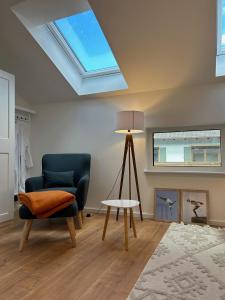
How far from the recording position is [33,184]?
3.08 metres

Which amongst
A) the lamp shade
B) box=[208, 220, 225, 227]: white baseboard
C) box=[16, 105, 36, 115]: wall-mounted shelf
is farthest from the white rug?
box=[16, 105, 36, 115]: wall-mounted shelf

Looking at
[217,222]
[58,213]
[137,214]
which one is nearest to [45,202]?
[58,213]

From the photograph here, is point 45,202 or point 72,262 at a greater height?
point 45,202

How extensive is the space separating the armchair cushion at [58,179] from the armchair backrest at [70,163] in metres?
0.12

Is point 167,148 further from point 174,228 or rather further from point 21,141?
point 21,141

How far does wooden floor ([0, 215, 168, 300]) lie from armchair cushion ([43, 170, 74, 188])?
0.58 metres

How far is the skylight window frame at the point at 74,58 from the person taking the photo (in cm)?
311

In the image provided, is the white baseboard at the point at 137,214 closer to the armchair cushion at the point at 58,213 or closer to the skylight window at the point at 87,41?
the armchair cushion at the point at 58,213

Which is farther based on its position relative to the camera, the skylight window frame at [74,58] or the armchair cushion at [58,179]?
the armchair cushion at [58,179]

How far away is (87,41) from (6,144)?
72.3 inches

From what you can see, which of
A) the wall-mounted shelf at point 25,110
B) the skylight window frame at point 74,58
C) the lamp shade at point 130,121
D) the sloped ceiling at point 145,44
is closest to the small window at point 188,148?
the lamp shade at point 130,121

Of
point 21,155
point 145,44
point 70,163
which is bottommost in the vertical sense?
point 70,163

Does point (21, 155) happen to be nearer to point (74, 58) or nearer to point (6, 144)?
point (6, 144)

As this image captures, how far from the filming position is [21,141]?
4039 millimetres
